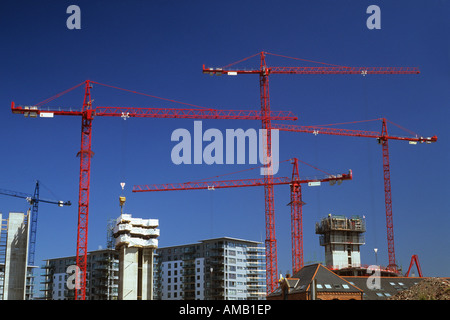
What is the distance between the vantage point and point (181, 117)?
422 ft

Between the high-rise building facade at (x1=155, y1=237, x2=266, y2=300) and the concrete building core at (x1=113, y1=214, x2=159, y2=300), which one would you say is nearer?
the concrete building core at (x1=113, y1=214, x2=159, y2=300)

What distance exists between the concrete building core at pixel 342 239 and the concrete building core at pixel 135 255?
75485 millimetres

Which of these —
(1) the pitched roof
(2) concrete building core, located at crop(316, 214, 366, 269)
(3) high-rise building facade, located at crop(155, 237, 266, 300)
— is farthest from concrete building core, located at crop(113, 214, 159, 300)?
(3) high-rise building facade, located at crop(155, 237, 266, 300)

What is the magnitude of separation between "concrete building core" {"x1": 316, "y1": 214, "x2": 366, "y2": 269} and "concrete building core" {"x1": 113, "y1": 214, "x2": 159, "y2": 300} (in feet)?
248

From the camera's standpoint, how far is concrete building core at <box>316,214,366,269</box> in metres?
130

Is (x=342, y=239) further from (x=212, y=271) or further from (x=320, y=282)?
(x=320, y=282)

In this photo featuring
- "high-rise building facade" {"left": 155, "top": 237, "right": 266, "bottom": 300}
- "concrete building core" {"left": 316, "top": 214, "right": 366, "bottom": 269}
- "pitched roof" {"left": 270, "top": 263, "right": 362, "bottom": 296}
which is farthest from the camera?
"high-rise building facade" {"left": 155, "top": 237, "right": 266, "bottom": 300}

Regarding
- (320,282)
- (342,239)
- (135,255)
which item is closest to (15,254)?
(135,255)

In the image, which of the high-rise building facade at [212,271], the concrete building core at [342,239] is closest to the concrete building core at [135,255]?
the concrete building core at [342,239]

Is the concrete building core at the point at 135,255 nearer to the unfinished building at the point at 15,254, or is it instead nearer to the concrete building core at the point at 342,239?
the unfinished building at the point at 15,254

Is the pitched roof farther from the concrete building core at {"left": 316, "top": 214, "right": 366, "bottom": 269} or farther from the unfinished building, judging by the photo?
the concrete building core at {"left": 316, "top": 214, "right": 366, "bottom": 269}

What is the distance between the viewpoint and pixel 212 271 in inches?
6521

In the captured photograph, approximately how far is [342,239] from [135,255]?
80.6 m
